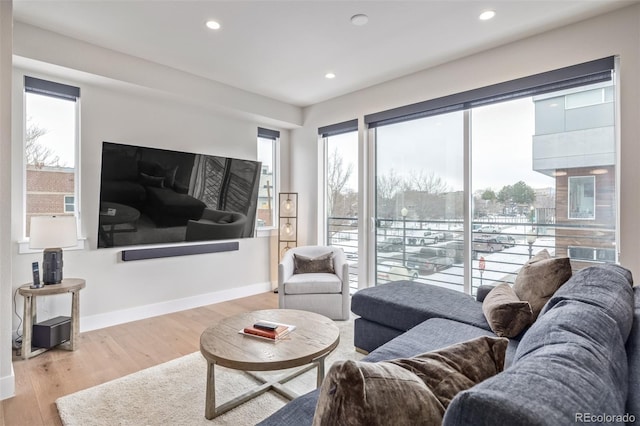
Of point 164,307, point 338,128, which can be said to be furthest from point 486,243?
point 164,307

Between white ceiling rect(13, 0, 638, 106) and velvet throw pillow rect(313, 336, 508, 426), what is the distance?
Answer: 99.8 inches

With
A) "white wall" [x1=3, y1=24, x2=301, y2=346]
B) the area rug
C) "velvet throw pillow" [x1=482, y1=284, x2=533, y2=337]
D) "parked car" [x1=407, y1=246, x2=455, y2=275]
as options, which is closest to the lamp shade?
"white wall" [x1=3, y1=24, x2=301, y2=346]

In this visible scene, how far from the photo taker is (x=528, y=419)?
581mm

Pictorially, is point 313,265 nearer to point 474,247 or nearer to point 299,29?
point 474,247

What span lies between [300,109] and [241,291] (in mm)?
2803

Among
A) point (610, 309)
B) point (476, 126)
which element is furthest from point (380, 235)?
point (610, 309)

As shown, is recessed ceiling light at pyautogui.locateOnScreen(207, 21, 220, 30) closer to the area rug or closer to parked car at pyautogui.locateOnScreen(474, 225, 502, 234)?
the area rug

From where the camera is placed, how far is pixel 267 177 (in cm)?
510

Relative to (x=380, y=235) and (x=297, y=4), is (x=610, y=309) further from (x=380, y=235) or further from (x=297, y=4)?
(x=380, y=235)

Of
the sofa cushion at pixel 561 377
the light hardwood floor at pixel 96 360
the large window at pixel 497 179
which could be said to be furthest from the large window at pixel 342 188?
the sofa cushion at pixel 561 377

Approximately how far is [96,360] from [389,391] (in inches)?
113

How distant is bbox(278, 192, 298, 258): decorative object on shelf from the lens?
4.96 metres

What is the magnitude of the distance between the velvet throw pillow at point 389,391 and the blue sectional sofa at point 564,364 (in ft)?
0.37

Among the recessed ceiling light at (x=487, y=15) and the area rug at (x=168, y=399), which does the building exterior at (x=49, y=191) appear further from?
the recessed ceiling light at (x=487, y=15)
